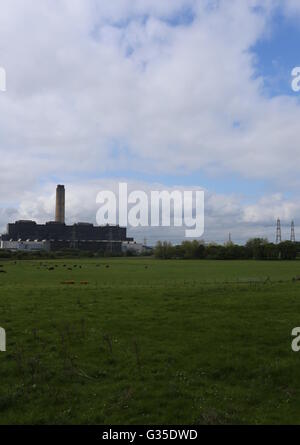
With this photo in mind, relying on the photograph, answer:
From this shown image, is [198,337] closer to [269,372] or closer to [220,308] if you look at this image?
[269,372]

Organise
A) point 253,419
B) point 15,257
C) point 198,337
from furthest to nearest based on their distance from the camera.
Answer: point 15,257 → point 198,337 → point 253,419

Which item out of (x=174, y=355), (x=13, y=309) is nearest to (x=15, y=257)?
(x=13, y=309)

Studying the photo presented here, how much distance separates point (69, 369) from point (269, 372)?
23.6 ft

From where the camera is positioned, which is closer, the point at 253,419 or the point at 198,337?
the point at 253,419

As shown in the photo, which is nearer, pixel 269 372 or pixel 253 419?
pixel 253 419

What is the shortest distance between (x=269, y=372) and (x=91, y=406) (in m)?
6.68

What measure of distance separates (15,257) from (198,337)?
590 feet

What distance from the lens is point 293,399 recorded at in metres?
14.5

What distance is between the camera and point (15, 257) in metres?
192
